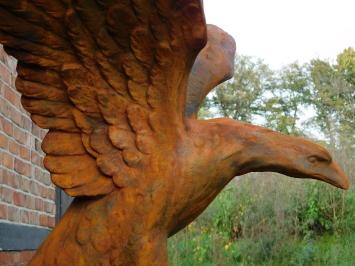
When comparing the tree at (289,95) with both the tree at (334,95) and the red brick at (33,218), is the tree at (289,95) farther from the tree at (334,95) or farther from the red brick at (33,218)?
the red brick at (33,218)

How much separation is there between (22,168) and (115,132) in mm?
1962

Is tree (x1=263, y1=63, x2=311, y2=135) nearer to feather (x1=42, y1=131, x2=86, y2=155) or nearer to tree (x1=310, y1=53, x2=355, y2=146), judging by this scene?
tree (x1=310, y1=53, x2=355, y2=146)

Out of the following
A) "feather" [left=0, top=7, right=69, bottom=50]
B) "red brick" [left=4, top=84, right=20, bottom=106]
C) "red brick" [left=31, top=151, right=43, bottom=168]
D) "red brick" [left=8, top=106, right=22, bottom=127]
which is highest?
"red brick" [left=4, top=84, right=20, bottom=106]

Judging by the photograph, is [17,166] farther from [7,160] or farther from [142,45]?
[142,45]

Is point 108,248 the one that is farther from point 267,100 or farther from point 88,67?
point 267,100

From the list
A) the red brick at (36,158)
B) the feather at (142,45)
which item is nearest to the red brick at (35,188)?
the red brick at (36,158)

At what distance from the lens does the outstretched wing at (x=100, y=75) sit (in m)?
1.45

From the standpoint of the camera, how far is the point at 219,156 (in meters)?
→ 1.65

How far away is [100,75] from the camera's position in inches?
62.1

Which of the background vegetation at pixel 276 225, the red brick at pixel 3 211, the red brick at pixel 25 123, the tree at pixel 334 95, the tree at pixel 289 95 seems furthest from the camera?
the tree at pixel 289 95

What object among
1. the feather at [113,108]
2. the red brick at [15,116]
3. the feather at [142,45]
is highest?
the red brick at [15,116]

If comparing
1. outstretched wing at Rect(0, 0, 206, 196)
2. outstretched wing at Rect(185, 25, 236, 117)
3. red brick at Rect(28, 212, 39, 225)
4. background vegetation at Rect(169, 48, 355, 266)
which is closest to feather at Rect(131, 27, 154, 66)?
outstretched wing at Rect(0, 0, 206, 196)

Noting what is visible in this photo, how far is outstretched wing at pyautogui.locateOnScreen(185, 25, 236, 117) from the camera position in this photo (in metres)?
1.88

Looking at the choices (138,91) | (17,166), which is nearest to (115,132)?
(138,91)
